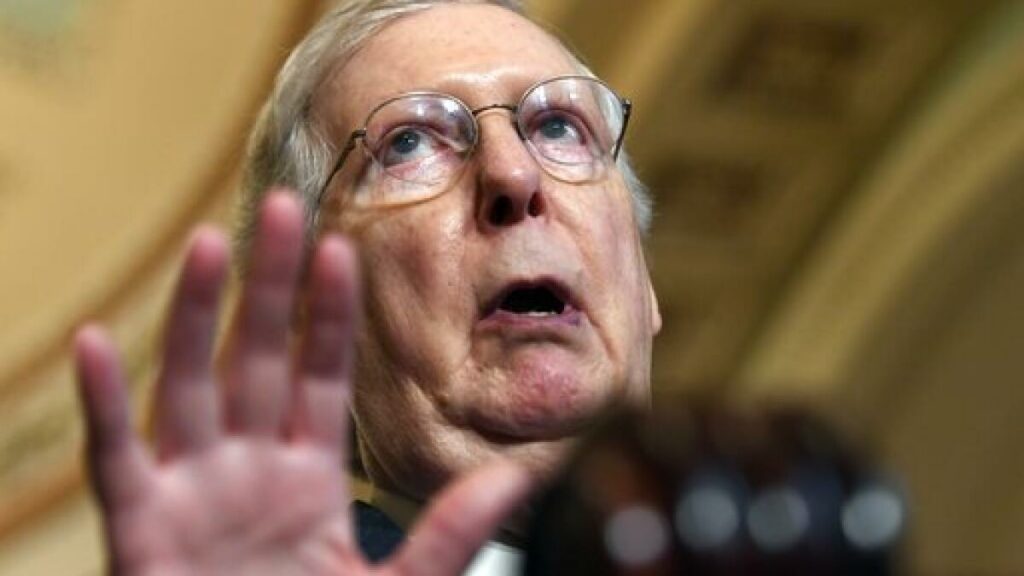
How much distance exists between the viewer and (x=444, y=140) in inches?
57.7

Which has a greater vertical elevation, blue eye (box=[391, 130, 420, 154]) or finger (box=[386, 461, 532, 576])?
finger (box=[386, 461, 532, 576])

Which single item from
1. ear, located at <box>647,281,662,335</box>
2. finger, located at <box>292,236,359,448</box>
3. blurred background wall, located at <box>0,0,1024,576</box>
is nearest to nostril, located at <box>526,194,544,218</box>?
ear, located at <box>647,281,662,335</box>

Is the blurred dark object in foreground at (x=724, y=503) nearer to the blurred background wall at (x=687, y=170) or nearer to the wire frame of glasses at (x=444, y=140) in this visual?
the wire frame of glasses at (x=444, y=140)

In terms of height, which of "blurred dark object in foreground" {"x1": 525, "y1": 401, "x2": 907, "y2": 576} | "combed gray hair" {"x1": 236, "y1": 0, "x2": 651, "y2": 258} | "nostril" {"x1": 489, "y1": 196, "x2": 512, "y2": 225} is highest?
"blurred dark object in foreground" {"x1": 525, "y1": 401, "x2": 907, "y2": 576}

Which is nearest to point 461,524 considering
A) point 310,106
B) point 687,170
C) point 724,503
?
point 724,503

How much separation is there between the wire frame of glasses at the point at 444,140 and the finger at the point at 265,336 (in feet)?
2.11

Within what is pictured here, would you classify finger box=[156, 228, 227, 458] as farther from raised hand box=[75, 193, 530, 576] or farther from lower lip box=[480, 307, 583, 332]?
lower lip box=[480, 307, 583, 332]

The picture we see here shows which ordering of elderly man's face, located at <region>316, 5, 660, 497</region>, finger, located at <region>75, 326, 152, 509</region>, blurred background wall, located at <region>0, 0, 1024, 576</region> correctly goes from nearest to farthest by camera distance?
finger, located at <region>75, 326, 152, 509</region>, elderly man's face, located at <region>316, 5, 660, 497</region>, blurred background wall, located at <region>0, 0, 1024, 576</region>

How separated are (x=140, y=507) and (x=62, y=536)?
3089mm

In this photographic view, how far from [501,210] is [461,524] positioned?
24.6 inches

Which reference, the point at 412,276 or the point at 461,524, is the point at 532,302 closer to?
the point at 412,276

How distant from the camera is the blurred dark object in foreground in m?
0.63

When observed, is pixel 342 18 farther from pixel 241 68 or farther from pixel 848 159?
pixel 848 159

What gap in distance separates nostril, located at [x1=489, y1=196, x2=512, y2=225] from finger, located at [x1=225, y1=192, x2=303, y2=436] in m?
0.60
